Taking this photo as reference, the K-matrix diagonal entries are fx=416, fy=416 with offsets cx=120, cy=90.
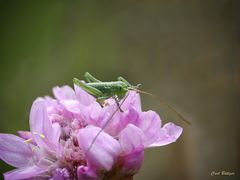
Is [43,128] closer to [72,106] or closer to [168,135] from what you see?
[72,106]

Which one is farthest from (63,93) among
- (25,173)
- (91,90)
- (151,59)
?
(151,59)

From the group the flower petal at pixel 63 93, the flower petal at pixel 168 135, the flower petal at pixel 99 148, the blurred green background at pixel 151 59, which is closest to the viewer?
the flower petal at pixel 99 148

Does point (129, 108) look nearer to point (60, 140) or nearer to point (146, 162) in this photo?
point (60, 140)

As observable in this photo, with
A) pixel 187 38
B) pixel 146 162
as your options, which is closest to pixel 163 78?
pixel 187 38

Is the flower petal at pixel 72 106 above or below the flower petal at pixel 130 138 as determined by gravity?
above

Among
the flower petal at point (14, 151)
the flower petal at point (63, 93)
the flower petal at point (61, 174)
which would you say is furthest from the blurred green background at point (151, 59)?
the flower petal at point (61, 174)

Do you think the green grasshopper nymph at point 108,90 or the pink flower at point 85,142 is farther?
the green grasshopper nymph at point 108,90

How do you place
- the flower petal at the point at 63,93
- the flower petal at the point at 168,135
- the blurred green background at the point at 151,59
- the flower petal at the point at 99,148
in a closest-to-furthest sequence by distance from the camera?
the flower petal at the point at 99,148, the flower petal at the point at 168,135, the flower petal at the point at 63,93, the blurred green background at the point at 151,59

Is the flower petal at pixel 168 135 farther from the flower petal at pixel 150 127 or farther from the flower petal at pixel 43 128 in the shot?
the flower petal at pixel 43 128
